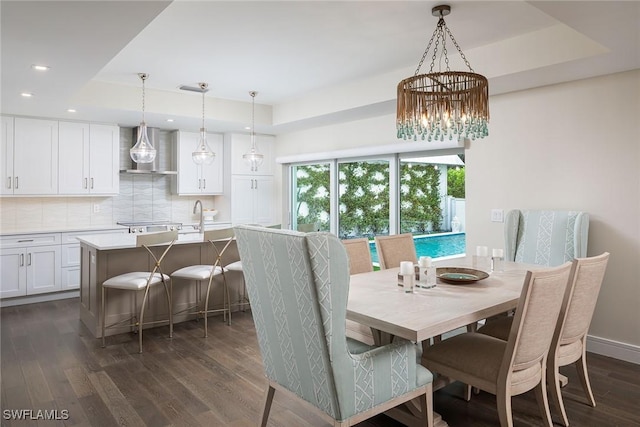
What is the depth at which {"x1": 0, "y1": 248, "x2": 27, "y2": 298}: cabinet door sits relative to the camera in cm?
489

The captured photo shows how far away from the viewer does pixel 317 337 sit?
179 centimetres

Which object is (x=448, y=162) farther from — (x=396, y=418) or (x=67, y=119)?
(x=67, y=119)

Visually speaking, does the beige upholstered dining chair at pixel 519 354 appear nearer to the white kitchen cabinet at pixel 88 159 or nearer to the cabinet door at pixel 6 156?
the white kitchen cabinet at pixel 88 159

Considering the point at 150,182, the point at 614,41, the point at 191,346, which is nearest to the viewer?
the point at 614,41

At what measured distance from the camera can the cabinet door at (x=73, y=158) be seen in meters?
5.45

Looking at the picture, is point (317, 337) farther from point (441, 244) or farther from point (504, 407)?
point (441, 244)

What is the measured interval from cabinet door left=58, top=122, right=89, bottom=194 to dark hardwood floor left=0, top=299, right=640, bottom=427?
6.91 feet

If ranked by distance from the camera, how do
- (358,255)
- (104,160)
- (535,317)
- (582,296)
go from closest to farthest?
(535,317)
(582,296)
(358,255)
(104,160)

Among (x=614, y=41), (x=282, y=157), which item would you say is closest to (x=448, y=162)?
(x=614, y=41)

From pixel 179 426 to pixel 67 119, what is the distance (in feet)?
14.9

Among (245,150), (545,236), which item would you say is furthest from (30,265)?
(545,236)

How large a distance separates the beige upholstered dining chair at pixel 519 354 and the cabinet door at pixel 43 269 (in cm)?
474

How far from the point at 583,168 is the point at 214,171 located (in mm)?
4844

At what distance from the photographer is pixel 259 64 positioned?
407 cm
